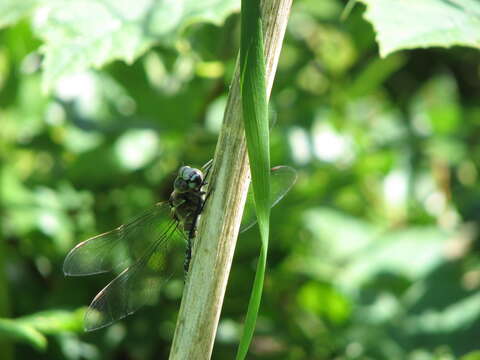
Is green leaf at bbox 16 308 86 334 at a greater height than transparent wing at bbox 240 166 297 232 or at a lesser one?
lesser

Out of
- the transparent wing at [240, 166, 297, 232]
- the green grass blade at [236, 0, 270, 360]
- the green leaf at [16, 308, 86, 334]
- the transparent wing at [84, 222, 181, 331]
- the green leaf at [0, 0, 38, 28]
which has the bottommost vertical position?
the green leaf at [16, 308, 86, 334]

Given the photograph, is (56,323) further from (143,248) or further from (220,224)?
(220,224)

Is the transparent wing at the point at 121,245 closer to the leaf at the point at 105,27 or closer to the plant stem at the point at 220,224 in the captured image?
the leaf at the point at 105,27

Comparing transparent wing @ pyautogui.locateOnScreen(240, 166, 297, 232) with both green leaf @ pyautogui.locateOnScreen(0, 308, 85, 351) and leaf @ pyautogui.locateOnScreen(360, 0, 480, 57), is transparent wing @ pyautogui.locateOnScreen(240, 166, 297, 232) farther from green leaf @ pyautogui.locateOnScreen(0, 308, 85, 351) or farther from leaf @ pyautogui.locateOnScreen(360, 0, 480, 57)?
green leaf @ pyautogui.locateOnScreen(0, 308, 85, 351)

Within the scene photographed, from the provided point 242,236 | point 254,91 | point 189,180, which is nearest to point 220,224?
point 254,91

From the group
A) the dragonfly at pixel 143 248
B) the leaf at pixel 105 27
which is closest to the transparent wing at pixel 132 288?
the dragonfly at pixel 143 248

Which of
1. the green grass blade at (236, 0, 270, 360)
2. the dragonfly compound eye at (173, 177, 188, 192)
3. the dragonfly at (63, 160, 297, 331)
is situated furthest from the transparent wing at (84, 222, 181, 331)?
the green grass blade at (236, 0, 270, 360)

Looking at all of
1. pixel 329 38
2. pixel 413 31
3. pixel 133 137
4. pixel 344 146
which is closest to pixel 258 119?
pixel 413 31
